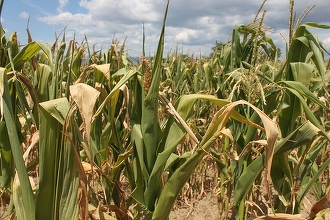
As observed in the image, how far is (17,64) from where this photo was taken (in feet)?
4.19

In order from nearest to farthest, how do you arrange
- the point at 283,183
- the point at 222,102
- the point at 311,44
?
the point at 222,102 → the point at 311,44 → the point at 283,183

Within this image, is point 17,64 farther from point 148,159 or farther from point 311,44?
point 311,44

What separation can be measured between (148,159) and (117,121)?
2.07ft

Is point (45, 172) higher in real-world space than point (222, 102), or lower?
lower

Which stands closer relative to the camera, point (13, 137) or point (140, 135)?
point (13, 137)

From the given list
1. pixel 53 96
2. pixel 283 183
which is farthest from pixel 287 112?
pixel 53 96

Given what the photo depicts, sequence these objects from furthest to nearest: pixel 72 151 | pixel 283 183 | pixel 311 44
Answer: pixel 283 183, pixel 311 44, pixel 72 151

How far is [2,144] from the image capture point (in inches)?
50.8

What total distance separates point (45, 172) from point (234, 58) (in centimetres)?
137

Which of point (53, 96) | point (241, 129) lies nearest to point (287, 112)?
point (241, 129)

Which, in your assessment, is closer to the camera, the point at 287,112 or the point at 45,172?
the point at 45,172

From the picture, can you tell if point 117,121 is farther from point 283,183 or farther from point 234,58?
point 283,183

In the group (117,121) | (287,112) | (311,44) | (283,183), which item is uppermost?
(311,44)

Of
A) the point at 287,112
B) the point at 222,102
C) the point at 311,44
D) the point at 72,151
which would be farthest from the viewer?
the point at 287,112
